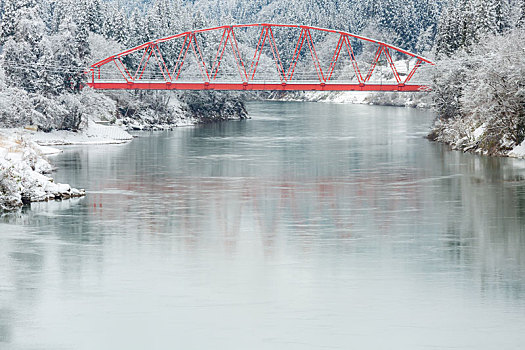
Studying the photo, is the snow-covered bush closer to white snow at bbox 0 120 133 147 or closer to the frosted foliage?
white snow at bbox 0 120 133 147

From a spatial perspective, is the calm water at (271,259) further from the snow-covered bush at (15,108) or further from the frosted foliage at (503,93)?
the snow-covered bush at (15,108)

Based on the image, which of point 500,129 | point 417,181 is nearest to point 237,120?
point 500,129

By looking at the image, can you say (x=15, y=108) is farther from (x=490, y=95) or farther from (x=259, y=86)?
(x=490, y=95)

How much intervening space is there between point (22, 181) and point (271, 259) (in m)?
19.3

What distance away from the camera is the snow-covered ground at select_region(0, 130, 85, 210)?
4581 cm

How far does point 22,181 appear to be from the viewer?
48.1m

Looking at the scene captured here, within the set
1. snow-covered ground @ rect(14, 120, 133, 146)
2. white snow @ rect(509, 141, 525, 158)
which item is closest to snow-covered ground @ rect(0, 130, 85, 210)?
snow-covered ground @ rect(14, 120, 133, 146)

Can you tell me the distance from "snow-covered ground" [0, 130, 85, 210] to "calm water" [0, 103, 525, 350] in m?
1.14

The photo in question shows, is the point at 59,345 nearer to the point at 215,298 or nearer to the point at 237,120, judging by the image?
Result: the point at 215,298

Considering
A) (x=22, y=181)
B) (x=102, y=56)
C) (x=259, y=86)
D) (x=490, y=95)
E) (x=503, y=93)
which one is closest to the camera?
(x=22, y=181)

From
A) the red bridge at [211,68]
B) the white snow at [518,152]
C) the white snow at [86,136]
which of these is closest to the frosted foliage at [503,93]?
the white snow at [518,152]

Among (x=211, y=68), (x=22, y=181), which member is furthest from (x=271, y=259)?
(x=211, y=68)

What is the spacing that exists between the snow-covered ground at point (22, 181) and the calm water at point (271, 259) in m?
1.14

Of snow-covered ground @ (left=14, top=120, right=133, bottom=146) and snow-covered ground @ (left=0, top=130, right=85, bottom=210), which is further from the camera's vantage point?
snow-covered ground @ (left=14, top=120, right=133, bottom=146)
